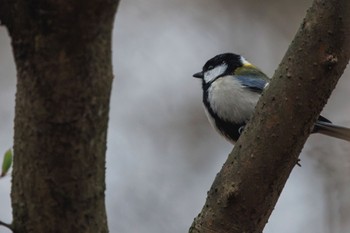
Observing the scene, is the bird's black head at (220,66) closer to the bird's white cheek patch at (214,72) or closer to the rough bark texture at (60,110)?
the bird's white cheek patch at (214,72)

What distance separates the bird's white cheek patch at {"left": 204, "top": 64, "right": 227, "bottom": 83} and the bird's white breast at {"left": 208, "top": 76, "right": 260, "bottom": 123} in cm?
29

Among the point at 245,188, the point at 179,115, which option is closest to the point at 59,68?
the point at 245,188

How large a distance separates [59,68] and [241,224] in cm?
64

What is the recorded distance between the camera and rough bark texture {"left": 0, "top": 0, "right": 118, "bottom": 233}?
85cm

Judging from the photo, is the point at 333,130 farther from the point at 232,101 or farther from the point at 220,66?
the point at 220,66

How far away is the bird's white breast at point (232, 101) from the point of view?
275 centimetres

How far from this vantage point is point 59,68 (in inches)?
33.9

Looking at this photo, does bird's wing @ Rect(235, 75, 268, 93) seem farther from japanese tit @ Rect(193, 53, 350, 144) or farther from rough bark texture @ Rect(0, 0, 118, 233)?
rough bark texture @ Rect(0, 0, 118, 233)

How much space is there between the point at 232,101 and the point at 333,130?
51cm

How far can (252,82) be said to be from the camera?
9.47ft

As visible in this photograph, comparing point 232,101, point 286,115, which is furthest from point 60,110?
point 232,101

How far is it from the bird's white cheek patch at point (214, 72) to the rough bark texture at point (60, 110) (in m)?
2.23

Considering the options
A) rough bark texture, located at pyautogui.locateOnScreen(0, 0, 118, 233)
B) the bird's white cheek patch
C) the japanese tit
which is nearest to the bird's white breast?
the japanese tit

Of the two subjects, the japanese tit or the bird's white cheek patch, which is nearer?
the japanese tit
